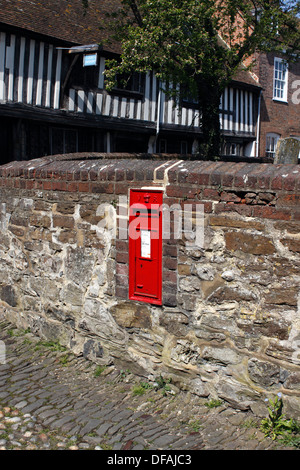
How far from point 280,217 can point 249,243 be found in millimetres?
305

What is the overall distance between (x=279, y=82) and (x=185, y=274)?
18946 millimetres

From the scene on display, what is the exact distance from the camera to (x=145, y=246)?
4129mm

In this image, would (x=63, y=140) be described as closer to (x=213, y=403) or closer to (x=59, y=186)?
(x=59, y=186)

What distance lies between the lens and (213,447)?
127 inches

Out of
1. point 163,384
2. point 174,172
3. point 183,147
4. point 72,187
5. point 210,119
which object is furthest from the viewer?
point 183,147

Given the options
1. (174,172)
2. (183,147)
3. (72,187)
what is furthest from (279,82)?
(174,172)

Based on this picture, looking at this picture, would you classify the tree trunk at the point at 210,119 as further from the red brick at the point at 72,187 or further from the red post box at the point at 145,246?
the red post box at the point at 145,246

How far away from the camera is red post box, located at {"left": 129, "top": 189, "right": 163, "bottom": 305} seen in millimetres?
4012

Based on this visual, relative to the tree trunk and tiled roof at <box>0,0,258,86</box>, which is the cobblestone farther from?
tiled roof at <box>0,0,258,86</box>

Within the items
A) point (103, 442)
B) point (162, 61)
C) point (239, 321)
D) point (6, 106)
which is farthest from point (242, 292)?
point (6, 106)

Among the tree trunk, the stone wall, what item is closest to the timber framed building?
the tree trunk

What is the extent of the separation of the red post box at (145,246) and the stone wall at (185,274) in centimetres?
8

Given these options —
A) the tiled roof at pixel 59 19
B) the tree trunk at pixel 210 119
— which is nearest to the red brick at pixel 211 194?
the tree trunk at pixel 210 119

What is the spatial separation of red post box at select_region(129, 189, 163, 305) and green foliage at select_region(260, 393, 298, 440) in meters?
1.20
